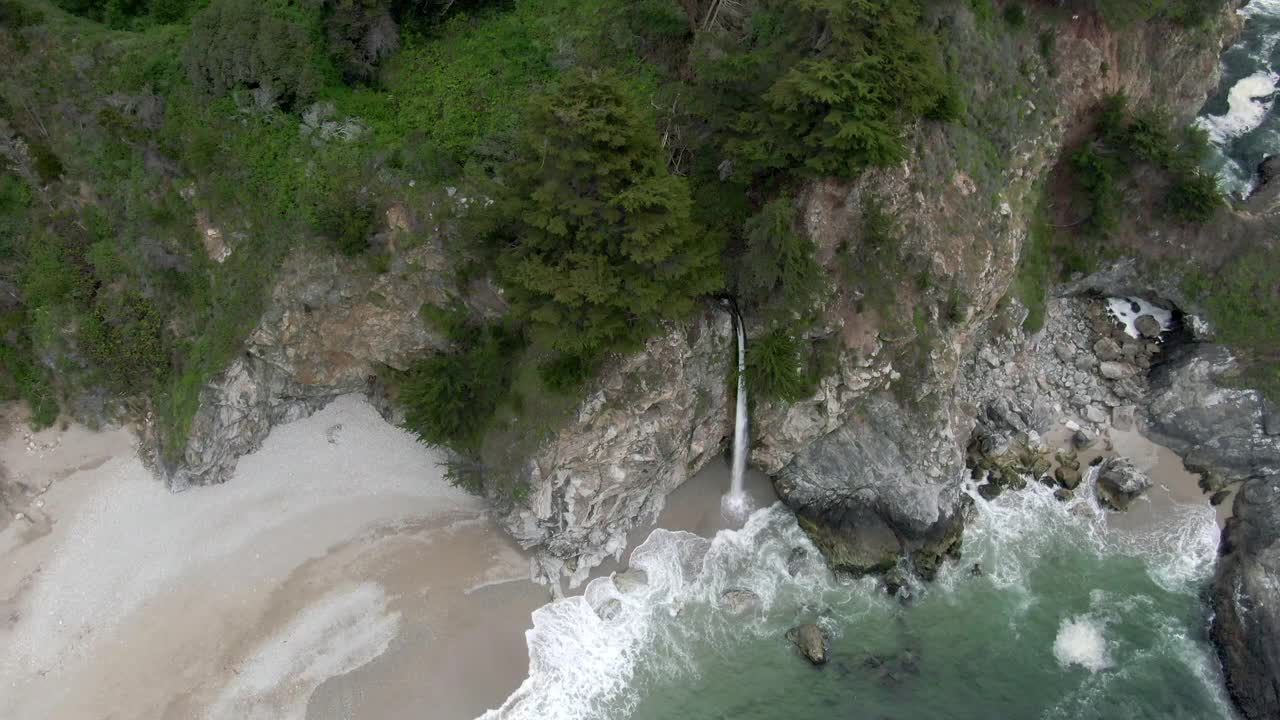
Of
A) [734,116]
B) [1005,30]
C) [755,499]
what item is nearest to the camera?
[734,116]

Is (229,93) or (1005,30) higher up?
(1005,30)

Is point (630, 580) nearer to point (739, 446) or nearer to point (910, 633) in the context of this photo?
point (739, 446)

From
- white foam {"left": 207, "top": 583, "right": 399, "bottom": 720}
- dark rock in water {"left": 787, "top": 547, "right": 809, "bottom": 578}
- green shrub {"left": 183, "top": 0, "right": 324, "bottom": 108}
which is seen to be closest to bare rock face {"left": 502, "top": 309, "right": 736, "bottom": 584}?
dark rock in water {"left": 787, "top": 547, "right": 809, "bottom": 578}

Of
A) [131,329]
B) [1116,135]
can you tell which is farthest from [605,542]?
[1116,135]

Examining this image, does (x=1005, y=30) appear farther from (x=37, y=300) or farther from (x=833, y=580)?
(x=37, y=300)

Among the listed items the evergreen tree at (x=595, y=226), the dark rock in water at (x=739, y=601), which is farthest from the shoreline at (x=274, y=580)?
the evergreen tree at (x=595, y=226)

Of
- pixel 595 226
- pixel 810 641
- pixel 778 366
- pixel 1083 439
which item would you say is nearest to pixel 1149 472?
pixel 1083 439

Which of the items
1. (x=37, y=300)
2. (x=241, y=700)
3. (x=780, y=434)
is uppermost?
(x=780, y=434)
